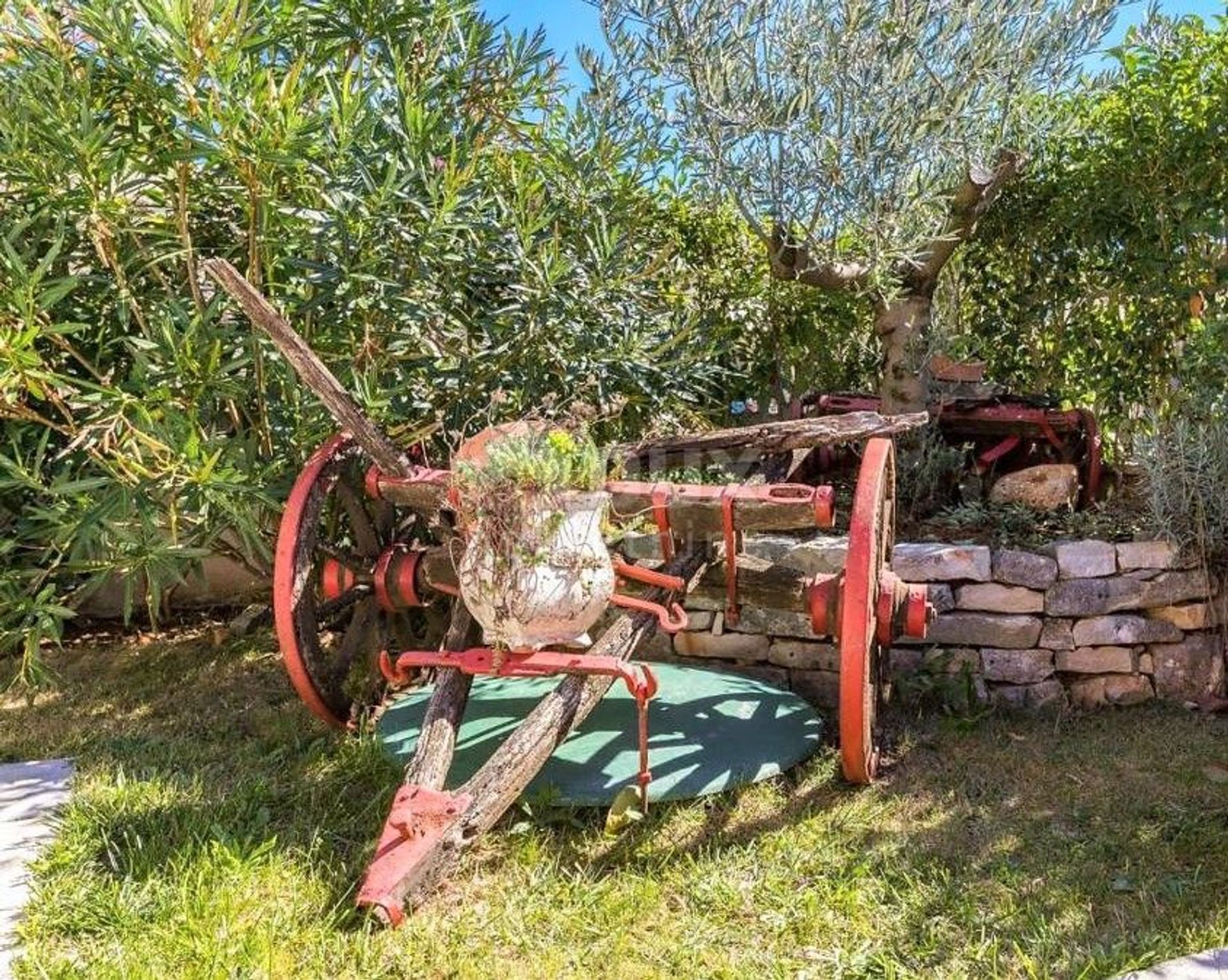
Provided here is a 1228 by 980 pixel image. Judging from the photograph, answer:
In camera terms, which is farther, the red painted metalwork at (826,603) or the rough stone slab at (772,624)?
the rough stone slab at (772,624)

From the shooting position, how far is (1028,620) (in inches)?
153

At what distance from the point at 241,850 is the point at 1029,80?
4.11 m

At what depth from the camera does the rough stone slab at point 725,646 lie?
13.6 ft

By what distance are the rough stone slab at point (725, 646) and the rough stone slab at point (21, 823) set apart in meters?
2.38

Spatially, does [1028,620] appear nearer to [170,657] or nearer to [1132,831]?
[1132,831]

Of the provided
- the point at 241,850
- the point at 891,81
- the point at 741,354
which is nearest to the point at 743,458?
the point at 741,354

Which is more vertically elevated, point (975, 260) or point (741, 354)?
point (975, 260)

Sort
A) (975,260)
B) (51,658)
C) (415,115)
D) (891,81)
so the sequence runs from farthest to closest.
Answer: (975,260)
(51,658)
(891,81)
(415,115)

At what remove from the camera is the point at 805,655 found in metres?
4.04

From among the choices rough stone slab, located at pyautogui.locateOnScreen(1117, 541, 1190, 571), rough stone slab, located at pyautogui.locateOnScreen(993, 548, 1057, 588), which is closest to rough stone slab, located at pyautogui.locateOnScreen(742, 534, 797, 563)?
rough stone slab, located at pyautogui.locateOnScreen(993, 548, 1057, 588)

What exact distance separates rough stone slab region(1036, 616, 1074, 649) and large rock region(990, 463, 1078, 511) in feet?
2.53

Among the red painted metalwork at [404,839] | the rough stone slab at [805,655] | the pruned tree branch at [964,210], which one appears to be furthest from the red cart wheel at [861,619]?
the pruned tree branch at [964,210]

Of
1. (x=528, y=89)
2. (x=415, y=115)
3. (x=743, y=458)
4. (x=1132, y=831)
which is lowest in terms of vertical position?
(x=1132, y=831)

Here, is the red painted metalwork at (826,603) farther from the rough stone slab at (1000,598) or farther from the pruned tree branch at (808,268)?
the pruned tree branch at (808,268)
